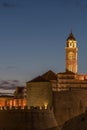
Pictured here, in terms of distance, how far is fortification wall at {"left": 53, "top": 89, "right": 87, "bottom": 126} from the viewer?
70.8 metres

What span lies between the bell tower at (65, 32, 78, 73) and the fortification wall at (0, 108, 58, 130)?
782 inches

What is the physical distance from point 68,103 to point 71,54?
17.1 metres

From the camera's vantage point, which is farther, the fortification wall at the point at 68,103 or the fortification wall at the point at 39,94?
the fortification wall at the point at 39,94

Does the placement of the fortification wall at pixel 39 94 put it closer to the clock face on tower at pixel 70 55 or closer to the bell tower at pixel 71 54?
the bell tower at pixel 71 54

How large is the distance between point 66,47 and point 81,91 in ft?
53.6

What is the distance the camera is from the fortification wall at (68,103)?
70.8 m

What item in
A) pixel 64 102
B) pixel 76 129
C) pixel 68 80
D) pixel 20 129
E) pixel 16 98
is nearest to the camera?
pixel 76 129

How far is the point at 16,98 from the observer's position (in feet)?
276

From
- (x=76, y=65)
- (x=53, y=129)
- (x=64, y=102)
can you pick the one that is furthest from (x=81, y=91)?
(x=76, y=65)

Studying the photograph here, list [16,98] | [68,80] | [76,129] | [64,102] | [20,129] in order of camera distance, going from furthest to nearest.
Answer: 1. [16,98]
2. [68,80]
3. [64,102]
4. [20,129]
5. [76,129]

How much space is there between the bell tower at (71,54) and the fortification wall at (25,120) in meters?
19.9

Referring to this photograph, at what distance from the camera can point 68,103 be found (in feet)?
234

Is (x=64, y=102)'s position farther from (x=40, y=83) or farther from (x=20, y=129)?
(x=20, y=129)

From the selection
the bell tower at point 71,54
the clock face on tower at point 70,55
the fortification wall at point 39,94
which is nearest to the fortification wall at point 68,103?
the fortification wall at point 39,94
